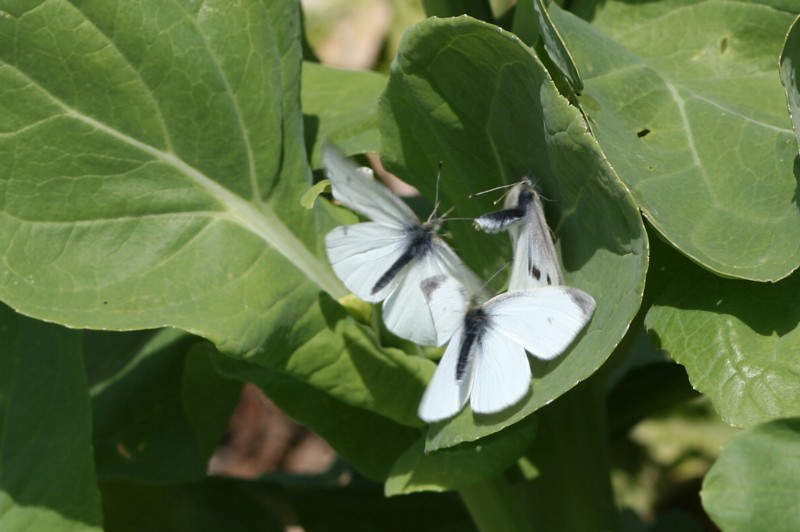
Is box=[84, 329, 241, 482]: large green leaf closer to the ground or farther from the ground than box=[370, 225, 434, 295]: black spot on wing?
closer to the ground

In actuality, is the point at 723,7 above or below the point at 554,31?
below

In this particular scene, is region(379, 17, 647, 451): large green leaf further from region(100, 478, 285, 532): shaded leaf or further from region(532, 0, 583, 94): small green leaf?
region(100, 478, 285, 532): shaded leaf

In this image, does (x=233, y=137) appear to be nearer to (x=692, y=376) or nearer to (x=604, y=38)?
(x=604, y=38)

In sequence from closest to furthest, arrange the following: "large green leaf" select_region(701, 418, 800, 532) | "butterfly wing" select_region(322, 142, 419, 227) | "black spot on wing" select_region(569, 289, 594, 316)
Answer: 1. "large green leaf" select_region(701, 418, 800, 532)
2. "black spot on wing" select_region(569, 289, 594, 316)
3. "butterfly wing" select_region(322, 142, 419, 227)

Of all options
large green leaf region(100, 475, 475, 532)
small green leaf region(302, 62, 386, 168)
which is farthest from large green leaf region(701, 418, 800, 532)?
large green leaf region(100, 475, 475, 532)

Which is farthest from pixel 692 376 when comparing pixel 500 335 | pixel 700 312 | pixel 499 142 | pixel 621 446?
pixel 621 446

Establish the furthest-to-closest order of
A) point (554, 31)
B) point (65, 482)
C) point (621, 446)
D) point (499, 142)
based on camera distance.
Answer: point (621, 446) < point (65, 482) < point (499, 142) < point (554, 31)

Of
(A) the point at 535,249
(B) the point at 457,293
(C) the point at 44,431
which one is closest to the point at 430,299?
(B) the point at 457,293

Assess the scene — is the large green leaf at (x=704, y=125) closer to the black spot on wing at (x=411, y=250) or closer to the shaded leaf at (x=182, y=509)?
the black spot on wing at (x=411, y=250)
